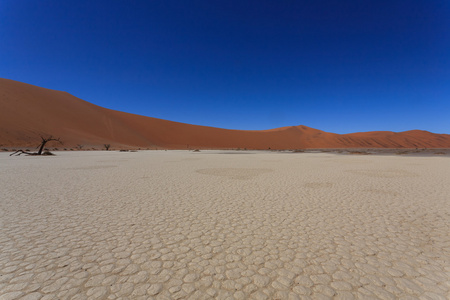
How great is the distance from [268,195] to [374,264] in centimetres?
386

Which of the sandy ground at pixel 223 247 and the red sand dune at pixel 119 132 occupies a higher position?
the red sand dune at pixel 119 132

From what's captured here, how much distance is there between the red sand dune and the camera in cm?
3909

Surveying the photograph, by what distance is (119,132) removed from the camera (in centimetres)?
5722

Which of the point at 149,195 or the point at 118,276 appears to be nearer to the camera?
the point at 118,276

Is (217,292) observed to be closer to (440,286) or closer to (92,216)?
(440,286)

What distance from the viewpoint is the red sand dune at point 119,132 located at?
128 ft

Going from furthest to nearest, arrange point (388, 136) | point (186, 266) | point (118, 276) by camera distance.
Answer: point (388, 136)
point (186, 266)
point (118, 276)

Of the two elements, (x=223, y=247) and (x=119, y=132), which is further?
(x=119, y=132)

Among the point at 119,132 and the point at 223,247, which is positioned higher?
the point at 119,132

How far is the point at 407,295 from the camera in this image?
2174mm

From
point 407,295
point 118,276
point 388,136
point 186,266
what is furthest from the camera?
point 388,136

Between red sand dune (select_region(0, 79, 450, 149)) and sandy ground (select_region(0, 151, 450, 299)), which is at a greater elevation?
red sand dune (select_region(0, 79, 450, 149))

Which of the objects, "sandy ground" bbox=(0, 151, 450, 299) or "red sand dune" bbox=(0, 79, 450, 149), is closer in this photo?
"sandy ground" bbox=(0, 151, 450, 299)

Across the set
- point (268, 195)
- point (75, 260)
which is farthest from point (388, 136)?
point (75, 260)
